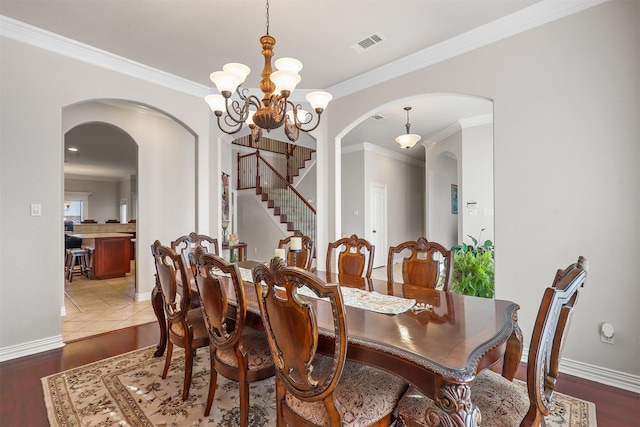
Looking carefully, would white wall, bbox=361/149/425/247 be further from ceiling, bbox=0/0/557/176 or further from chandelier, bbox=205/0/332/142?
chandelier, bbox=205/0/332/142

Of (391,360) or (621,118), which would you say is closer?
(391,360)

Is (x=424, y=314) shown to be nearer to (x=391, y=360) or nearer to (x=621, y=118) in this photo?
(x=391, y=360)

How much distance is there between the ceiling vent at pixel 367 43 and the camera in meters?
2.99

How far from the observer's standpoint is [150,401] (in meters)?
2.07

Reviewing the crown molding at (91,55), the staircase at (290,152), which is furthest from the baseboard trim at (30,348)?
the staircase at (290,152)

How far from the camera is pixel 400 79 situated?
3549 millimetres

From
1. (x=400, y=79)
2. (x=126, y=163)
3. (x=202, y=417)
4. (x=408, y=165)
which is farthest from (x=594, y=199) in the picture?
(x=126, y=163)

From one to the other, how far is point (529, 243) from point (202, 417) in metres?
2.78

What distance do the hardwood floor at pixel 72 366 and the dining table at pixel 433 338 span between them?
1029mm

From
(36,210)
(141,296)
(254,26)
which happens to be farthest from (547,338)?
(141,296)

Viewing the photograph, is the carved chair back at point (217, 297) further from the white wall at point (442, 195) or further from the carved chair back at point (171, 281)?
the white wall at point (442, 195)

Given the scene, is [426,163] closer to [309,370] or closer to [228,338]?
[228,338]

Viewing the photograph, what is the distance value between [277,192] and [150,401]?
6.63 metres


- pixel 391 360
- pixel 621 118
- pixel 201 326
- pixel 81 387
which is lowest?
pixel 81 387
